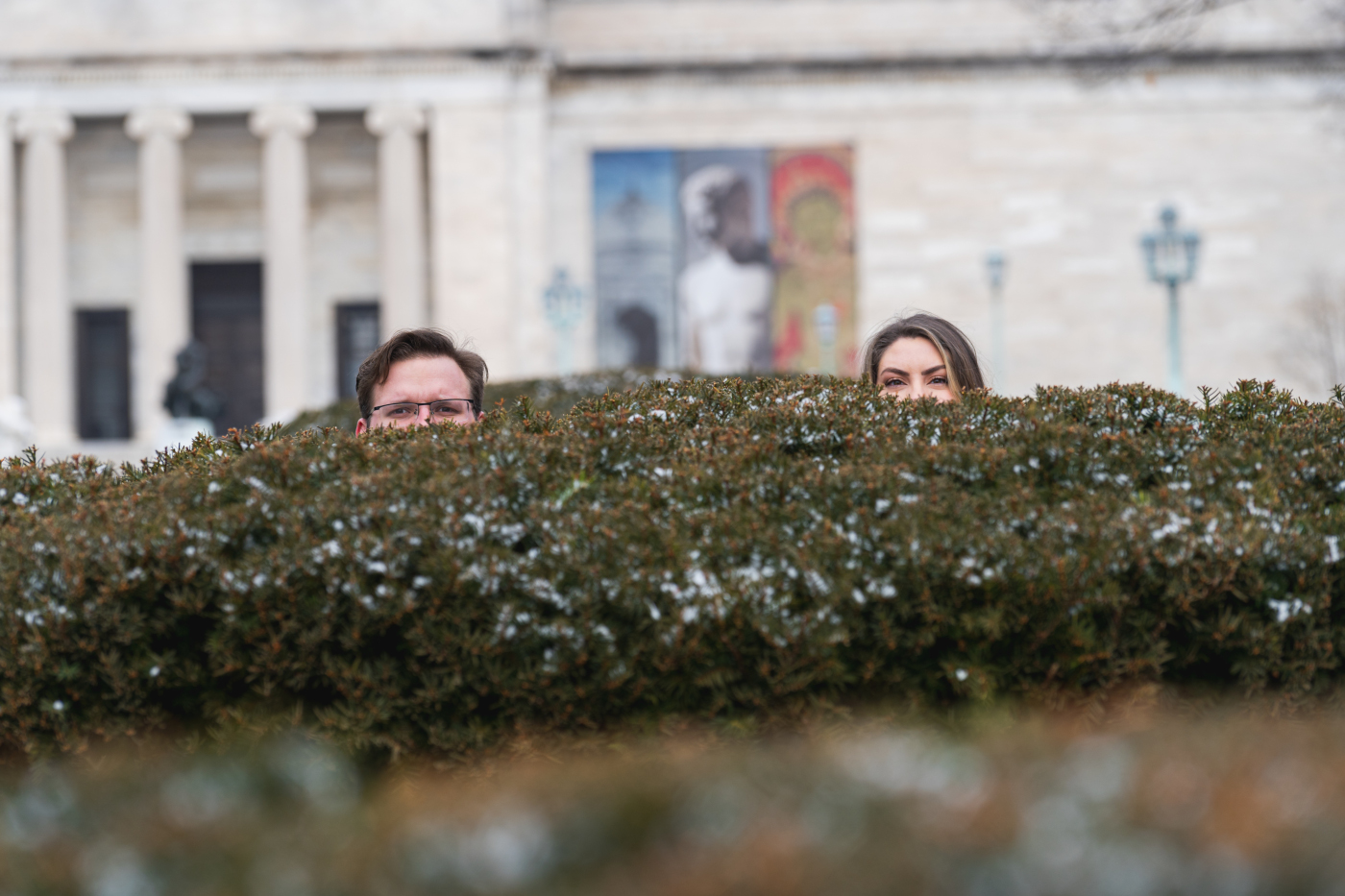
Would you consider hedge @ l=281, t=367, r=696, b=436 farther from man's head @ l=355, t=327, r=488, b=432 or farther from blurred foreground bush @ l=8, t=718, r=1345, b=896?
blurred foreground bush @ l=8, t=718, r=1345, b=896

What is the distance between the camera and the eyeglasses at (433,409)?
527cm

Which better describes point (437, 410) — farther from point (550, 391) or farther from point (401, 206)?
point (401, 206)

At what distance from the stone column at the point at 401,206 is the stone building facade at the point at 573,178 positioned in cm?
8

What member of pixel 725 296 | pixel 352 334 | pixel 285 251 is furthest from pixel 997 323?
pixel 285 251

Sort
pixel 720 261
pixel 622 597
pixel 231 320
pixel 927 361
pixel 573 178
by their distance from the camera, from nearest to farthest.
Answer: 1. pixel 622 597
2. pixel 927 361
3. pixel 720 261
4. pixel 573 178
5. pixel 231 320

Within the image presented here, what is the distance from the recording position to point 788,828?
169cm

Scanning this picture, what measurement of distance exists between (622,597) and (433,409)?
2091 mm

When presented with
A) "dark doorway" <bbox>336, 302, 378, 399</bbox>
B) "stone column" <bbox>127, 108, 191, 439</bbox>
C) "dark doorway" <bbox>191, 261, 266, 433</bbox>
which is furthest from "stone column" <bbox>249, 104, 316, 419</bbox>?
"dark doorway" <bbox>191, 261, 266, 433</bbox>

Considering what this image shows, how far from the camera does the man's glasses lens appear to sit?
5.28 metres

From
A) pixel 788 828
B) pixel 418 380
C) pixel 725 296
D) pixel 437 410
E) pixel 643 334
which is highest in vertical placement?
pixel 725 296

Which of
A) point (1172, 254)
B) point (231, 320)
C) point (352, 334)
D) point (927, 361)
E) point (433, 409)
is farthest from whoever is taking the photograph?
point (231, 320)

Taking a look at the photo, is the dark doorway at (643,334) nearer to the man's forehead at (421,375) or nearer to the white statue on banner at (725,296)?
the white statue on banner at (725,296)

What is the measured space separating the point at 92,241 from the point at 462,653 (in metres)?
33.6

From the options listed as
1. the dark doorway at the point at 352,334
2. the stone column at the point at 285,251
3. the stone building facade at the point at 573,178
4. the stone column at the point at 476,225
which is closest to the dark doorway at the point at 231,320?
the stone building facade at the point at 573,178
